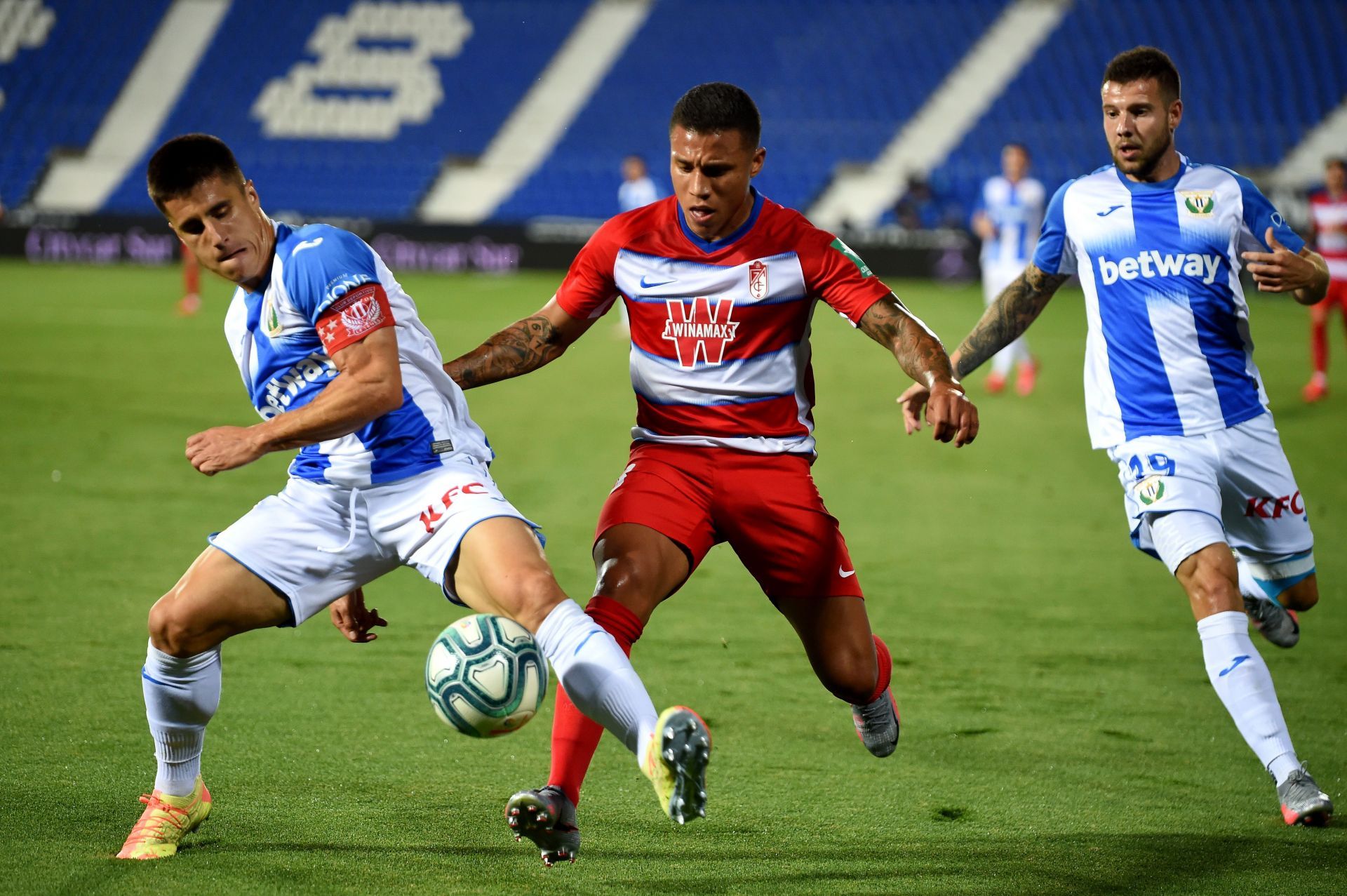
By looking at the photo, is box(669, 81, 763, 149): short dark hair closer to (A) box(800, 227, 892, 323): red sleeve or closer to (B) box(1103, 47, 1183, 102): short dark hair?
(A) box(800, 227, 892, 323): red sleeve

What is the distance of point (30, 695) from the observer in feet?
17.6

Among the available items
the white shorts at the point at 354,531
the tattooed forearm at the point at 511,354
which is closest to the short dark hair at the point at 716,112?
the tattooed forearm at the point at 511,354

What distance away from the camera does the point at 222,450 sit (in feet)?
11.7

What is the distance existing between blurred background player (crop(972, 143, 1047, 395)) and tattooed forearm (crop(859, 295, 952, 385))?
1018 centimetres

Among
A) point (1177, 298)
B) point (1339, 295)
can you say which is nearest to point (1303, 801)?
point (1177, 298)

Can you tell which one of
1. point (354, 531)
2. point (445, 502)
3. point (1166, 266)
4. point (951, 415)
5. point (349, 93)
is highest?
point (349, 93)

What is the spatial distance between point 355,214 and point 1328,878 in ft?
90.8

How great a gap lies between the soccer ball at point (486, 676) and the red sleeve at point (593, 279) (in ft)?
4.17

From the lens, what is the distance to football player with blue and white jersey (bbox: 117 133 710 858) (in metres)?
3.65

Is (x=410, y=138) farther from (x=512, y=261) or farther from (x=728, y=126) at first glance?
(x=728, y=126)

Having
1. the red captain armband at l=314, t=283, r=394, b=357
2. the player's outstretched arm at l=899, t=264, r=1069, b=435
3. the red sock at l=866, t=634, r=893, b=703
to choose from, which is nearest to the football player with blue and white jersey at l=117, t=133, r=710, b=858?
the red captain armband at l=314, t=283, r=394, b=357

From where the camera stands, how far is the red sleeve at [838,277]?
14.3 ft

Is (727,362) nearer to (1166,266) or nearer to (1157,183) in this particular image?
(1166,266)

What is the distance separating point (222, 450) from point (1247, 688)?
3.04 meters
